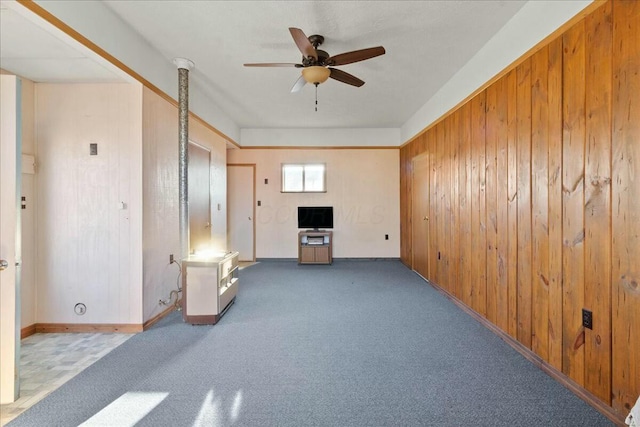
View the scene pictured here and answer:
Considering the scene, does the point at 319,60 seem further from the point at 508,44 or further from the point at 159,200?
the point at 159,200

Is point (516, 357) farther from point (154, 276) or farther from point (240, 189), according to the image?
point (240, 189)

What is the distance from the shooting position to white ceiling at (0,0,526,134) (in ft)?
7.54

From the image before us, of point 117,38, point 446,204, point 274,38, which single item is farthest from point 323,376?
point 117,38

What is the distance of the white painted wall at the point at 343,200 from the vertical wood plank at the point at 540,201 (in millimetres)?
4108

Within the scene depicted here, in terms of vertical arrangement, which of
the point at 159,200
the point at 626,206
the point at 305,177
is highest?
the point at 305,177

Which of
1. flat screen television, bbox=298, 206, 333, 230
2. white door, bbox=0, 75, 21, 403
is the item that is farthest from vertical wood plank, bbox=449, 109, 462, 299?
white door, bbox=0, 75, 21, 403

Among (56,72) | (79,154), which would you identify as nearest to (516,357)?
(79,154)

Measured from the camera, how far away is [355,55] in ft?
8.32

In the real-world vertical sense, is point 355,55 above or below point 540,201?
above

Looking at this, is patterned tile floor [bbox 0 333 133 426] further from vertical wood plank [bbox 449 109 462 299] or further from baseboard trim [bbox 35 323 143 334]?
vertical wood plank [bbox 449 109 462 299]

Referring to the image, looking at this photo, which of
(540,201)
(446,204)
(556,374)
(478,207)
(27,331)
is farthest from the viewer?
(446,204)

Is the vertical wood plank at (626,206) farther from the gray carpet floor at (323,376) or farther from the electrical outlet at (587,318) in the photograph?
the gray carpet floor at (323,376)

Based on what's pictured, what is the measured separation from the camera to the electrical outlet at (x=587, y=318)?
Answer: 1708 millimetres

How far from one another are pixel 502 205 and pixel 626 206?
43.1 inches
